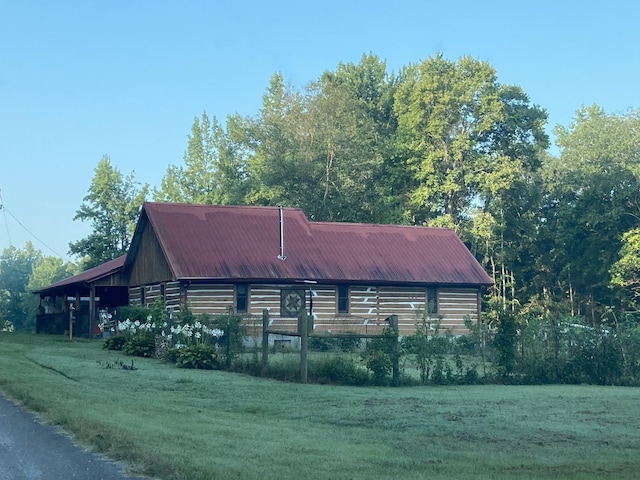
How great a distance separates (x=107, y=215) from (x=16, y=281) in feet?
164

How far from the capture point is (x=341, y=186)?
5716 cm

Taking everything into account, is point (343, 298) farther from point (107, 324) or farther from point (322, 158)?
point (322, 158)

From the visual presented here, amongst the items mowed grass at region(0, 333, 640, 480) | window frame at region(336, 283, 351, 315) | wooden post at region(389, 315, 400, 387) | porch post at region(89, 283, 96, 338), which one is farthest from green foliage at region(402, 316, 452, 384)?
porch post at region(89, 283, 96, 338)

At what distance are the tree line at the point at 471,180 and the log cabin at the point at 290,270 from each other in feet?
40.9

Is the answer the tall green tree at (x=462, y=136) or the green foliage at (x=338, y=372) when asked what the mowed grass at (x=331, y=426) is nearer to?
the green foliage at (x=338, y=372)

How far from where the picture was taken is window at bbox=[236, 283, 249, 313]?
38.2m

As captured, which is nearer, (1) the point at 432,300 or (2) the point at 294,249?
(2) the point at 294,249

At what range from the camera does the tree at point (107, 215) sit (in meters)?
68.6

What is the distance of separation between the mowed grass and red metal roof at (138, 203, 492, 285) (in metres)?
16.5

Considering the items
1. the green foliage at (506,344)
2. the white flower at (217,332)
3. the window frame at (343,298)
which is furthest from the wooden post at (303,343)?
the window frame at (343,298)

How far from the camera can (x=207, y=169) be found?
7219cm

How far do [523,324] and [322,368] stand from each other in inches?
235

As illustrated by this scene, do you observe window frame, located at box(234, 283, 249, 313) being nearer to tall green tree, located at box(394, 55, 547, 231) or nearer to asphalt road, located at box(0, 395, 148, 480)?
tall green tree, located at box(394, 55, 547, 231)

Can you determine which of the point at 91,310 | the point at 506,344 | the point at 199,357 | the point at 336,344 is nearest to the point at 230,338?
the point at 199,357
